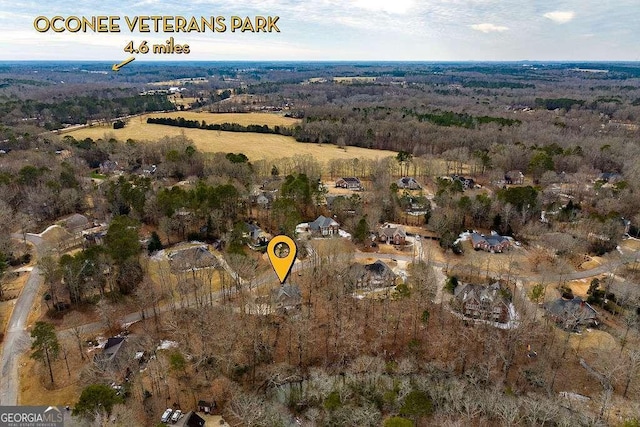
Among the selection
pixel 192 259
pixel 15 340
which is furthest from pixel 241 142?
pixel 15 340

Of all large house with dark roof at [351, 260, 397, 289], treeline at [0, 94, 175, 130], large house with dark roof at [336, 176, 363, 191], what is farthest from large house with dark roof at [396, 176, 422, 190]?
treeline at [0, 94, 175, 130]

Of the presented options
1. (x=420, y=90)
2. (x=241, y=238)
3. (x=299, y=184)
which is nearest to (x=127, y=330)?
(x=241, y=238)

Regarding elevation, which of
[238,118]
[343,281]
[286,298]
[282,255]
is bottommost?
[286,298]

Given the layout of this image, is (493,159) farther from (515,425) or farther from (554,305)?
(515,425)

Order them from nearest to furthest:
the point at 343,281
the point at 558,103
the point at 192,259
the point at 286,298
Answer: the point at 286,298 < the point at 343,281 < the point at 192,259 < the point at 558,103

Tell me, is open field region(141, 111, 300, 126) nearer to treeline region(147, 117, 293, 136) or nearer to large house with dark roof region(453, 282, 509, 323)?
treeline region(147, 117, 293, 136)

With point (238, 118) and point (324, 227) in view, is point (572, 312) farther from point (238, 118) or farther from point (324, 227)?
point (238, 118)

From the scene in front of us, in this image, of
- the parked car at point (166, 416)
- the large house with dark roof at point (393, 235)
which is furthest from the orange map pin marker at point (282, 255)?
the large house with dark roof at point (393, 235)
